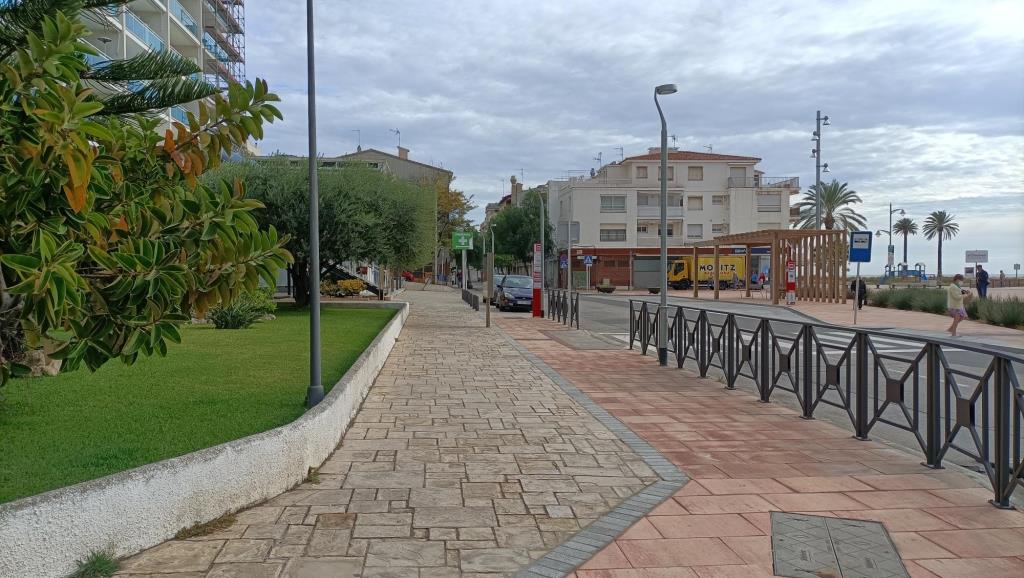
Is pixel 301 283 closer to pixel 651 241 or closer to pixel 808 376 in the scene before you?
pixel 808 376

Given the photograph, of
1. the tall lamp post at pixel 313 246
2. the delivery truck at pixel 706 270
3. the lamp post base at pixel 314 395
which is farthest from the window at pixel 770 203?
the lamp post base at pixel 314 395

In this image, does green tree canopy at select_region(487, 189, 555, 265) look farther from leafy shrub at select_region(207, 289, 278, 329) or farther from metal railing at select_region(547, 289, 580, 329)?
leafy shrub at select_region(207, 289, 278, 329)

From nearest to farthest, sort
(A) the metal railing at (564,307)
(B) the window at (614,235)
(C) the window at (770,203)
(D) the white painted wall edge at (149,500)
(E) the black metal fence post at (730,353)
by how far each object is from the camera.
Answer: (D) the white painted wall edge at (149,500), (E) the black metal fence post at (730,353), (A) the metal railing at (564,307), (B) the window at (614,235), (C) the window at (770,203)

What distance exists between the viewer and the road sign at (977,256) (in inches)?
1732

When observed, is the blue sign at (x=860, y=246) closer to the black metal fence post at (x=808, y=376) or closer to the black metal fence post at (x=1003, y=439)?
the black metal fence post at (x=808, y=376)

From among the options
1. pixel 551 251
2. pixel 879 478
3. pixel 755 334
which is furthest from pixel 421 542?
pixel 551 251

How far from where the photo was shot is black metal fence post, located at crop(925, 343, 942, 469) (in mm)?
5867

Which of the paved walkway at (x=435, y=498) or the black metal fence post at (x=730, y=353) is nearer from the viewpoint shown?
the paved walkway at (x=435, y=498)

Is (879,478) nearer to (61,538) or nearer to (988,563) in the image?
(988,563)

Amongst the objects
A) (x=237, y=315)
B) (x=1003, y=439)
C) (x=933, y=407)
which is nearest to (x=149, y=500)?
(x=1003, y=439)

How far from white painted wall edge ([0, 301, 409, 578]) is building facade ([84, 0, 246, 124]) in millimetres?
24370

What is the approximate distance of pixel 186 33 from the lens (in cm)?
4084

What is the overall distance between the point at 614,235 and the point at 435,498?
60.7 metres

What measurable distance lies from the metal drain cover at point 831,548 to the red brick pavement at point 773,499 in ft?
0.23
